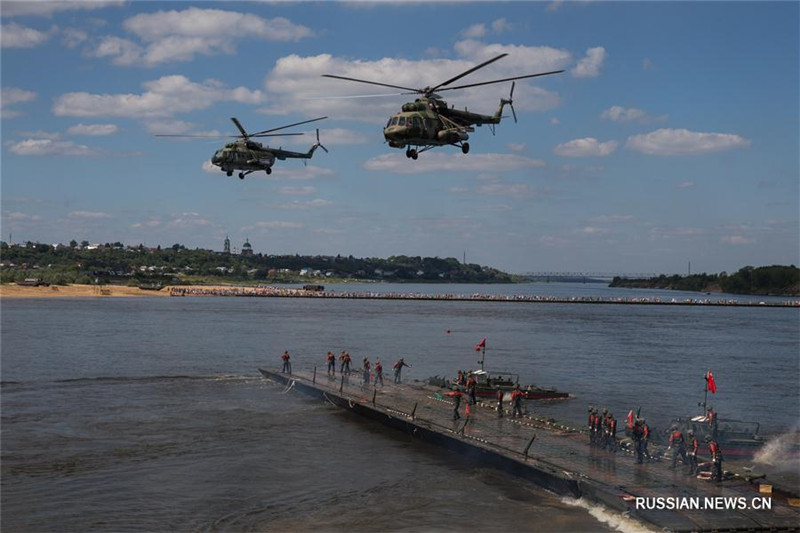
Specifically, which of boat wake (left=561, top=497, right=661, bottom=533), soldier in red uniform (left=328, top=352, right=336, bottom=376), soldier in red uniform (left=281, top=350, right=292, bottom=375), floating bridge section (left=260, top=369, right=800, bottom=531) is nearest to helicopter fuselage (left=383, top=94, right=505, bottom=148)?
floating bridge section (left=260, top=369, right=800, bottom=531)

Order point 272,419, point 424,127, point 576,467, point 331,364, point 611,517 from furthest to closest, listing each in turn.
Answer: point 331,364 < point 272,419 < point 424,127 < point 576,467 < point 611,517

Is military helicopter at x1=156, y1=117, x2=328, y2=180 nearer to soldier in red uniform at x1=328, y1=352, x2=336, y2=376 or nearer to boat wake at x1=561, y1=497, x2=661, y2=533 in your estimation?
soldier in red uniform at x1=328, y1=352, x2=336, y2=376

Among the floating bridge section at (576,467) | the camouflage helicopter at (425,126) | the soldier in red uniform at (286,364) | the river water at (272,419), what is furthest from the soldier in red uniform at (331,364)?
the camouflage helicopter at (425,126)

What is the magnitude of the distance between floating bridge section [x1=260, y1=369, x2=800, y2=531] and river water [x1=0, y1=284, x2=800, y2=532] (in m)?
0.75

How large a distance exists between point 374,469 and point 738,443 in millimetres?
15666

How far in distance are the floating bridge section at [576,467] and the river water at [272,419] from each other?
749 mm

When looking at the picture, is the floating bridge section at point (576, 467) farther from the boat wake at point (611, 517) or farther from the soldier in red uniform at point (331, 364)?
the soldier in red uniform at point (331, 364)

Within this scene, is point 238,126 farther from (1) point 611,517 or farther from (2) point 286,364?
(1) point 611,517

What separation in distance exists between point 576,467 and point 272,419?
20.7m

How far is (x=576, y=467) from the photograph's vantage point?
96.8 feet

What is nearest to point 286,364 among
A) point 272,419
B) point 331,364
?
point 331,364

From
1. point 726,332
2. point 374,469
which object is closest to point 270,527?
point 374,469

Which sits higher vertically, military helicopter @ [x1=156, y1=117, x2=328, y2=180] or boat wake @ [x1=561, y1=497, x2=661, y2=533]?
military helicopter @ [x1=156, y1=117, x2=328, y2=180]

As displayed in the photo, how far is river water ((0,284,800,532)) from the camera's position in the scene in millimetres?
28094
